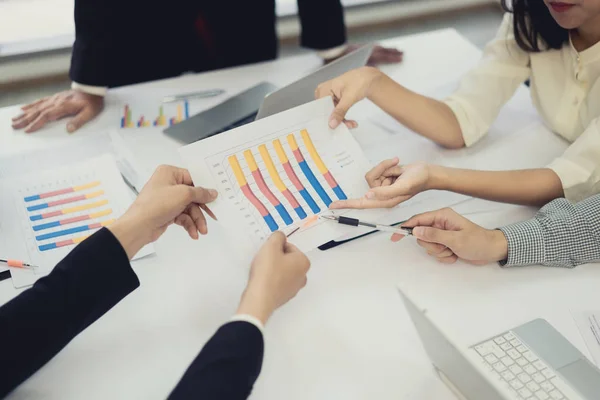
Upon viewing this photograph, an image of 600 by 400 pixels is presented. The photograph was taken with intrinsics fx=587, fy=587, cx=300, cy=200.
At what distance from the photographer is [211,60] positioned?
177 centimetres

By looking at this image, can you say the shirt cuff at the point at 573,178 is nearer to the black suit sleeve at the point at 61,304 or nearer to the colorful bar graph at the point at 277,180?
the colorful bar graph at the point at 277,180

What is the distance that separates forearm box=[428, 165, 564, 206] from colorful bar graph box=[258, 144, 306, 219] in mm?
277

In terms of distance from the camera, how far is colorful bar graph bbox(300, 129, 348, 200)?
1038mm

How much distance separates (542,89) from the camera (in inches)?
52.2

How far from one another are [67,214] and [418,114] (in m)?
0.75

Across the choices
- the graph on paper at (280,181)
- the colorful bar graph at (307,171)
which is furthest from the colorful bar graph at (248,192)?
the colorful bar graph at (307,171)

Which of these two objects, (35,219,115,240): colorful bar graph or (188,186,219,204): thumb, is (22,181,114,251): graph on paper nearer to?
(35,219,115,240): colorful bar graph

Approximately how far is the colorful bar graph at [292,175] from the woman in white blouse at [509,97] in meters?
0.04

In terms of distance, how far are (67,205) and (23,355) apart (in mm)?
383

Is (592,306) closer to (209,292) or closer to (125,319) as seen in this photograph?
(209,292)

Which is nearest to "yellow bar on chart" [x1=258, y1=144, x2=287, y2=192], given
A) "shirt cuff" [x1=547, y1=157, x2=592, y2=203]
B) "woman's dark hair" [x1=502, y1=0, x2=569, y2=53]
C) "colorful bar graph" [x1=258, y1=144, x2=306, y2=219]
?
"colorful bar graph" [x1=258, y1=144, x2=306, y2=219]

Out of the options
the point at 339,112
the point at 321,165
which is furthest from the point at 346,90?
the point at 321,165

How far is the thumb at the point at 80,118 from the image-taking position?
1359 mm

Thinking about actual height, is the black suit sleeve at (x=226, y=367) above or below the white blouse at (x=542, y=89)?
below
